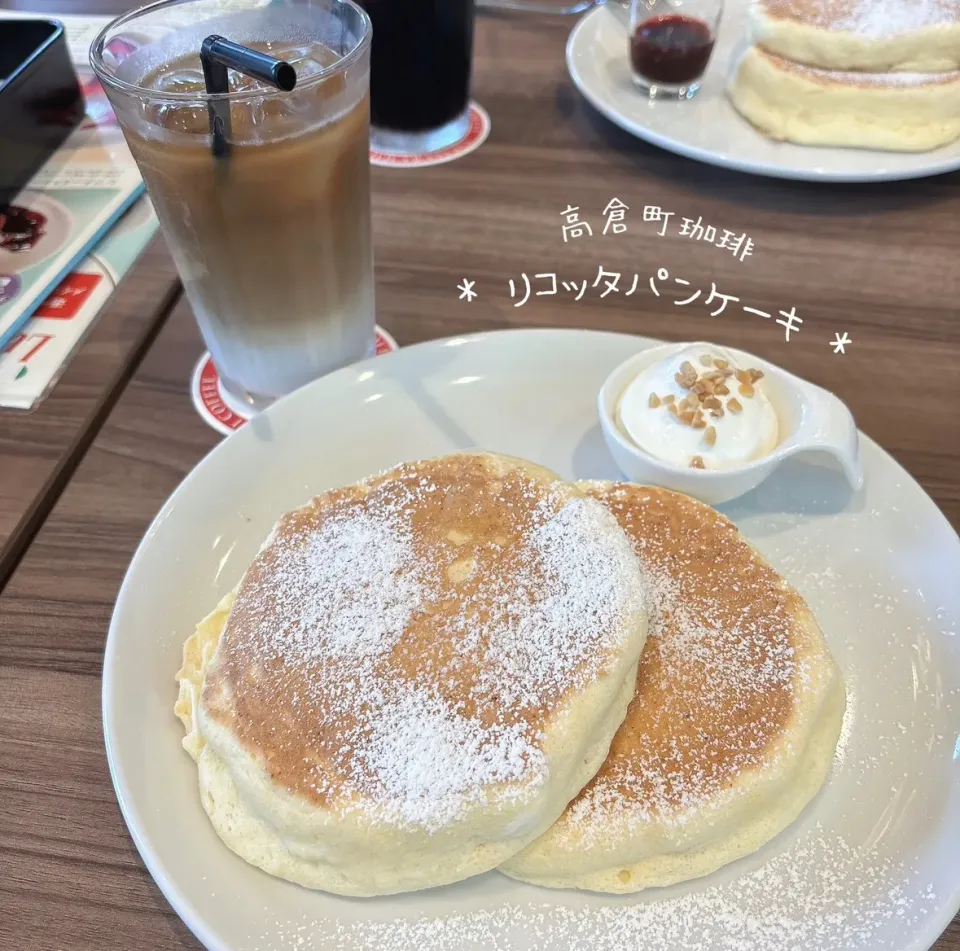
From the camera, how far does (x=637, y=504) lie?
3.58 feet

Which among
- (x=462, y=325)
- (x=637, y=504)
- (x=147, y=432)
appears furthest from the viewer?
(x=462, y=325)

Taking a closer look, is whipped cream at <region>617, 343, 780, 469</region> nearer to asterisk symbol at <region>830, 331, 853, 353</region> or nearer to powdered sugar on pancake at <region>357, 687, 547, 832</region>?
asterisk symbol at <region>830, 331, 853, 353</region>

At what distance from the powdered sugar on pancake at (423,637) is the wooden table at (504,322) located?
23 cm

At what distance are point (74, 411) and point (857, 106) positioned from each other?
169cm

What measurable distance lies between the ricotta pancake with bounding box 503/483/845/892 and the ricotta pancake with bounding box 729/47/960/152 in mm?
1168

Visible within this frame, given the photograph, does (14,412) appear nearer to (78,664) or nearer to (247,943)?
→ (78,664)

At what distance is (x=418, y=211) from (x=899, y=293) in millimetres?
992

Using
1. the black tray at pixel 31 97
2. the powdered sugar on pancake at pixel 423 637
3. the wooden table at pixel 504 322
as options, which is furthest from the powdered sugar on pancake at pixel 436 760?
the black tray at pixel 31 97

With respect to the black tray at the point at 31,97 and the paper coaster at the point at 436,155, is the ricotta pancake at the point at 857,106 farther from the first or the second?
the black tray at the point at 31,97

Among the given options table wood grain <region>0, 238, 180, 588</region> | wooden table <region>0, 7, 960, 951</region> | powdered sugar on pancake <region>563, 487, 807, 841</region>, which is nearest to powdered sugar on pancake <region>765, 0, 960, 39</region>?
wooden table <region>0, 7, 960, 951</region>

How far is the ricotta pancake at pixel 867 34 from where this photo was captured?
1.69 meters

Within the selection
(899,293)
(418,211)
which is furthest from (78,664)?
(899,293)

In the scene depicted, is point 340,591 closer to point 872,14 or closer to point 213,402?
point 213,402

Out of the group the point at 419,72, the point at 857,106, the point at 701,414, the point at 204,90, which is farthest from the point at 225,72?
the point at 857,106
